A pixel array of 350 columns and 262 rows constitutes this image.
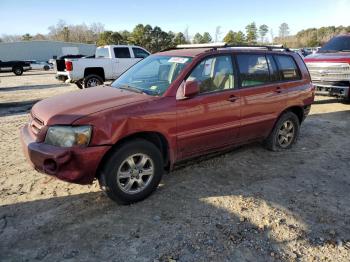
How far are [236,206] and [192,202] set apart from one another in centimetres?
53

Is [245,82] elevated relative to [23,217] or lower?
elevated

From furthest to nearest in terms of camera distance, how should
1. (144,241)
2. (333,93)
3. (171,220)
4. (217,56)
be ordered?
(333,93) → (217,56) → (171,220) → (144,241)

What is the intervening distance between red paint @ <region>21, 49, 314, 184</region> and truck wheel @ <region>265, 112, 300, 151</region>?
0.60 feet

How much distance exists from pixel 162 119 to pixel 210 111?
31.7 inches

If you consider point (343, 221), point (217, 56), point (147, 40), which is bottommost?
point (343, 221)

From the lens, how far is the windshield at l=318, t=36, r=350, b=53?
1052cm

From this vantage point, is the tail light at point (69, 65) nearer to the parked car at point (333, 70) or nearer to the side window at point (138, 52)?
the side window at point (138, 52)

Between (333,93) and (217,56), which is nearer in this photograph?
(217,56)

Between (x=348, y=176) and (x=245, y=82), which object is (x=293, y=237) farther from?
(x=245, y=82)

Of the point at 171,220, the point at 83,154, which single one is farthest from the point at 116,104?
the point at 171,220

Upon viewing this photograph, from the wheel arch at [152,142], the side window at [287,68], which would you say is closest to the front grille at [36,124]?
the wheel arch at [152,142]

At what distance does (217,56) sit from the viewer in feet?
15.7

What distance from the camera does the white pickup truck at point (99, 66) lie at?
44.5 feet

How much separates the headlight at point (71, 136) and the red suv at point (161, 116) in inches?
0.4
